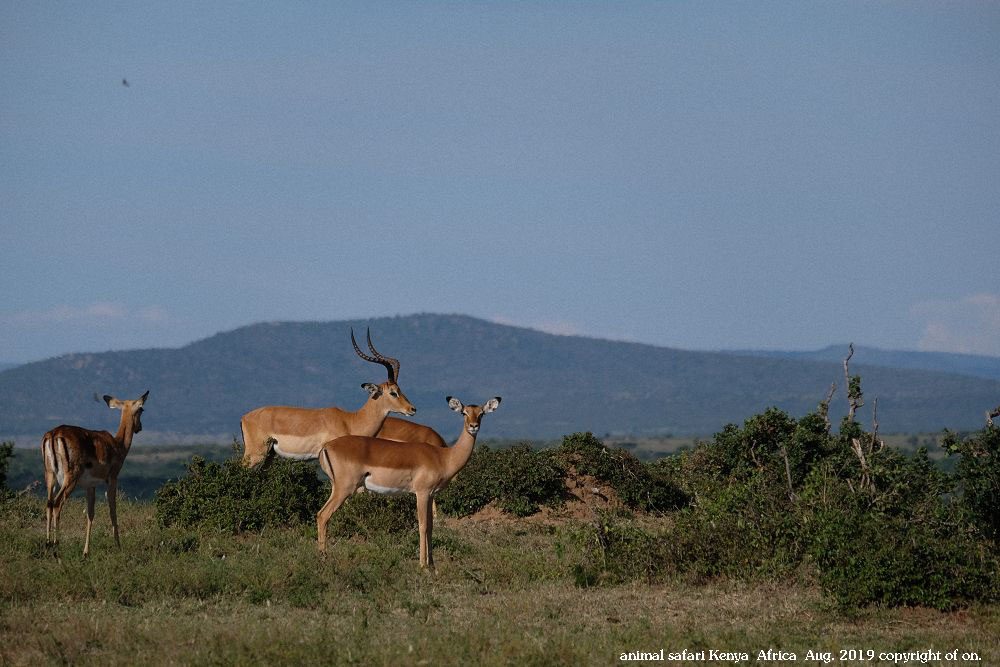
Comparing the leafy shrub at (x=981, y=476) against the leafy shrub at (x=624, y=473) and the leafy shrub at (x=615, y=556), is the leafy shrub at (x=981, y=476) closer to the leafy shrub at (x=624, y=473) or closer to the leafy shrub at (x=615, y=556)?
the leafy shrub at (x=615, y=556)

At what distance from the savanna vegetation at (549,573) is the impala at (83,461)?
1.70ft

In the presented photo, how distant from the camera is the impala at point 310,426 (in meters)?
21.7

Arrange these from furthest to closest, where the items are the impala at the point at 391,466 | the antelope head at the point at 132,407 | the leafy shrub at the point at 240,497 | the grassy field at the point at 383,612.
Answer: the leafy shrub at the point at 240,497, the antelope head at the point at 132,407, the impala at the point at 391,466, the grassy field at the point at 383,612

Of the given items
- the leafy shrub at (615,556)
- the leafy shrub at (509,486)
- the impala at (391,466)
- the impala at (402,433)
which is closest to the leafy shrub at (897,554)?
the leafy shrub at (615,556)

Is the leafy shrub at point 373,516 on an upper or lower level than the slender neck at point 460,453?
lower

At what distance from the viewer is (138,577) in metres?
14.6

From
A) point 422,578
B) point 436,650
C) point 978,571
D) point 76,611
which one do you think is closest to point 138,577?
point 76,611

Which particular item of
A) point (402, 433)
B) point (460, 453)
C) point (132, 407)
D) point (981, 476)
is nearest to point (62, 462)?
point (132, 407)

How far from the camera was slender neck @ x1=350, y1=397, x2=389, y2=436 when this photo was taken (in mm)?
21719

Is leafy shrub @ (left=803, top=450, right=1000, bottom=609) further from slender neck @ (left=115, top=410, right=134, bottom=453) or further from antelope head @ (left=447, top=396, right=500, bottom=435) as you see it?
slender neck @ (left=115, top=410, right=134, bottom=453)

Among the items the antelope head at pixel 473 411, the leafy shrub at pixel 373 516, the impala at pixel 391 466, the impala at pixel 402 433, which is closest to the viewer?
the impala at pixel 391 466

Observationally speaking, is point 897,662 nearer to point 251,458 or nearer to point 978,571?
point 978,571

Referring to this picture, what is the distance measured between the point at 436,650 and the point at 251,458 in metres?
10.8

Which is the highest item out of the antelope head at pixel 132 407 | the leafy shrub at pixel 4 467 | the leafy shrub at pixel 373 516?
the antelope head at pixel 132 407
